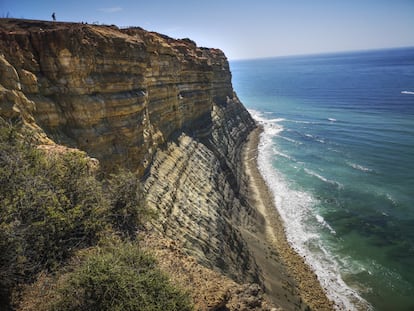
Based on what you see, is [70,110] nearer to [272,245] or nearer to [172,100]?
[172,100]

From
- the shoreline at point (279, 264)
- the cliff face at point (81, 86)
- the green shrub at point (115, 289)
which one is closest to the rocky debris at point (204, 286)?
the green shrub at point (115, 289)

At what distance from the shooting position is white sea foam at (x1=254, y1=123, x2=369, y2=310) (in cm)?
2135

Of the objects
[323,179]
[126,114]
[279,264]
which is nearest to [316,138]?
[323,179]

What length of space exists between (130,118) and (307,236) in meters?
20.2

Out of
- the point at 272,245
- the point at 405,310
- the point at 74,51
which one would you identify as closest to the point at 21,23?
the point at 74,51

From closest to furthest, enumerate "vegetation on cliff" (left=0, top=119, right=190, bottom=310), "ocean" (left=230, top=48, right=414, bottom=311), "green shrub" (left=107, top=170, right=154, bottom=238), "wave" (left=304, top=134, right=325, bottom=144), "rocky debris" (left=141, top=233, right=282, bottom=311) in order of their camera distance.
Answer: "vegetation on cliff" (left=0, top=119, right=190, bottom=310) < "rocky debris" (left=141, top=233, right=282, bottom=311) < "green shrub" (left=107, top=170, right=154, bottom=238) < "ocean" (left=230, top=48, right=414, bottom=311) < "wave" (left=304, top=134, right=325, bottom=144)

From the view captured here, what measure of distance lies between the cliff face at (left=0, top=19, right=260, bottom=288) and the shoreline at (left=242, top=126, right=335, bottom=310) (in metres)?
1.63

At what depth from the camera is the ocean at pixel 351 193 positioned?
2259 cm

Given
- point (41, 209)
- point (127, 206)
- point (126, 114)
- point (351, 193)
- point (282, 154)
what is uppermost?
point (126, 114)

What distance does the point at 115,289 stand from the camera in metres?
7.02

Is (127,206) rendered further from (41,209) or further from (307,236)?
(307,236)

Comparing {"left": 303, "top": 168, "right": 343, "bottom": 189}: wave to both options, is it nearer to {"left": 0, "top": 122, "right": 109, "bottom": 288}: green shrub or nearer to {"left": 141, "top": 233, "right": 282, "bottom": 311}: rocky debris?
{"left": 141, "top": 233, "right": 282, "bottom": 311}: rocky debris

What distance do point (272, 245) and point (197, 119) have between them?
18.0 meters

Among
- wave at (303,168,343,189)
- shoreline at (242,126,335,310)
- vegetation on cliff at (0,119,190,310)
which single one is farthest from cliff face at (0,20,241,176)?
wave at (303,168,343,189)
